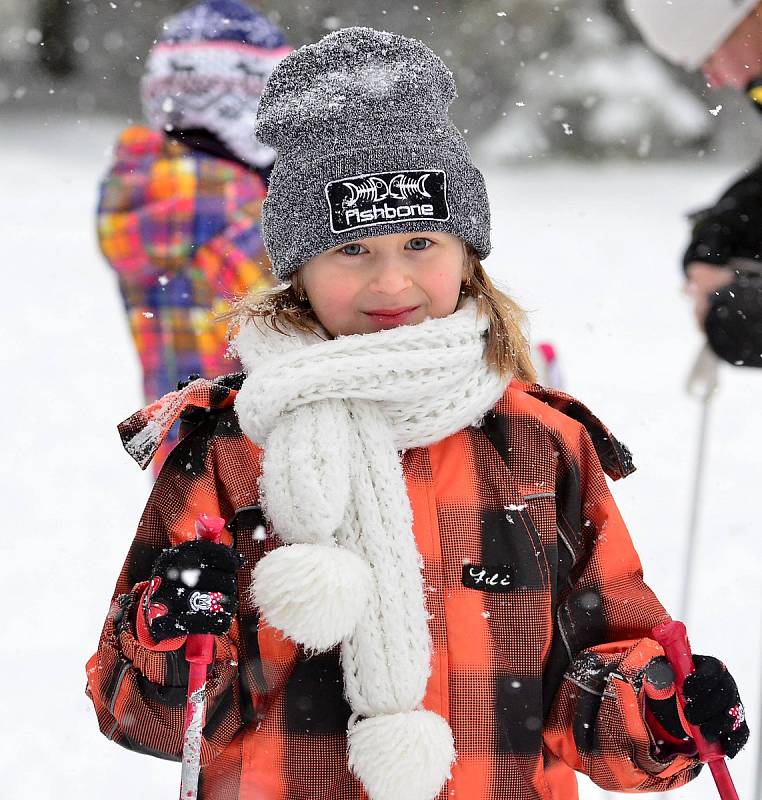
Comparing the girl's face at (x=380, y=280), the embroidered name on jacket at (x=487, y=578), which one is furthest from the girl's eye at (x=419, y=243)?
the embroidered name on jacket at (x=487, y=578)

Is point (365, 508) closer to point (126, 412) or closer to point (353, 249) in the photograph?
point (353, 249)

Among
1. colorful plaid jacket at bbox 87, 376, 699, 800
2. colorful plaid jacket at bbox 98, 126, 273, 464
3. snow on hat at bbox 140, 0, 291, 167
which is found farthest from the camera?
snow on hat at bbox 140, 0, 291, 167

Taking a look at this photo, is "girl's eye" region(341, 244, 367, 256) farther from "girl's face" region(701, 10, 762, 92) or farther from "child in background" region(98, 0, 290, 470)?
"girl's face" region(701, 10, 762, 92)

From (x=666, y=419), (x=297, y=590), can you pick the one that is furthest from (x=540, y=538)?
(x=666, y=419)

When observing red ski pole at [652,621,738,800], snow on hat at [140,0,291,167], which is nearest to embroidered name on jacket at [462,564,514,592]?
red ski pole at [652,621,738,800]

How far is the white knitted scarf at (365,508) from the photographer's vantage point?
144 centimetres

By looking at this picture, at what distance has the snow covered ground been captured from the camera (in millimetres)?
3436

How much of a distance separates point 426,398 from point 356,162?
366mm

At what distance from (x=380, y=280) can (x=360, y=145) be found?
203mm

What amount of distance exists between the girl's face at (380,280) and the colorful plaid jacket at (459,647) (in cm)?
20

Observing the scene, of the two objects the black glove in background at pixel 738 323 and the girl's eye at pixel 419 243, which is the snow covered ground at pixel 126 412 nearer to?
the girl's eye at pixel 419 243

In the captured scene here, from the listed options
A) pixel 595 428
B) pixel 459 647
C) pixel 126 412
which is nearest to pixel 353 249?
pixel 595 428

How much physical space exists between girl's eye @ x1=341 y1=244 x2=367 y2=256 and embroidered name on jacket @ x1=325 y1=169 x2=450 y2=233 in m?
0.04

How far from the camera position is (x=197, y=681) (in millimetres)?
1427
